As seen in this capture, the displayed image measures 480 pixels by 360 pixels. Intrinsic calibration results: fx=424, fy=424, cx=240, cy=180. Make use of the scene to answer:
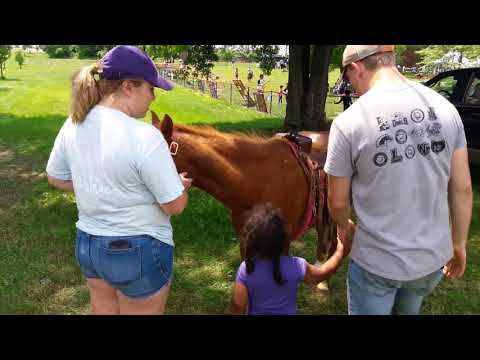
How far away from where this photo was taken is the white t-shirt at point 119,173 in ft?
6.31

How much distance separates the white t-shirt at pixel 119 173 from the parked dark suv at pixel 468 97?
776 cm

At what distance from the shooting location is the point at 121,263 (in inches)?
82.0

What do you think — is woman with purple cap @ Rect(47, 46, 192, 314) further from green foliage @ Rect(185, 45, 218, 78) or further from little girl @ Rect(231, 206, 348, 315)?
green foliage @ Rect(185, 45, 218, 78)

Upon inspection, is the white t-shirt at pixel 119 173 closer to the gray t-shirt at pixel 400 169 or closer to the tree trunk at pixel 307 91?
the gray t-shirt at pixel 400 169

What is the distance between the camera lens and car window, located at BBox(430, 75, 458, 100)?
9.37 metres

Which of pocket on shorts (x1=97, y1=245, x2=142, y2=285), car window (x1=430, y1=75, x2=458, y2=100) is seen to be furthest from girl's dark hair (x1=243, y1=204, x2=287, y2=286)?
car window (x1=430, y1=75, x2=458, y2=100)

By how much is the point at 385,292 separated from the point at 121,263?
129cm

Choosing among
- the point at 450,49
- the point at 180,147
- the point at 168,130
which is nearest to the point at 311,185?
the point at 180,147

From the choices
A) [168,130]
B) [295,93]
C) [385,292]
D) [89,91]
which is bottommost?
[295,93]

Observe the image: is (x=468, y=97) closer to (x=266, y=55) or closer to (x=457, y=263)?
(x=266, y=55)

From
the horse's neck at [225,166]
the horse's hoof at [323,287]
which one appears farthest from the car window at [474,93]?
the horse's neck at [225,166]

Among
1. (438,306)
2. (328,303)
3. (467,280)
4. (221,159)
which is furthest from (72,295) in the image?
(467,280)
